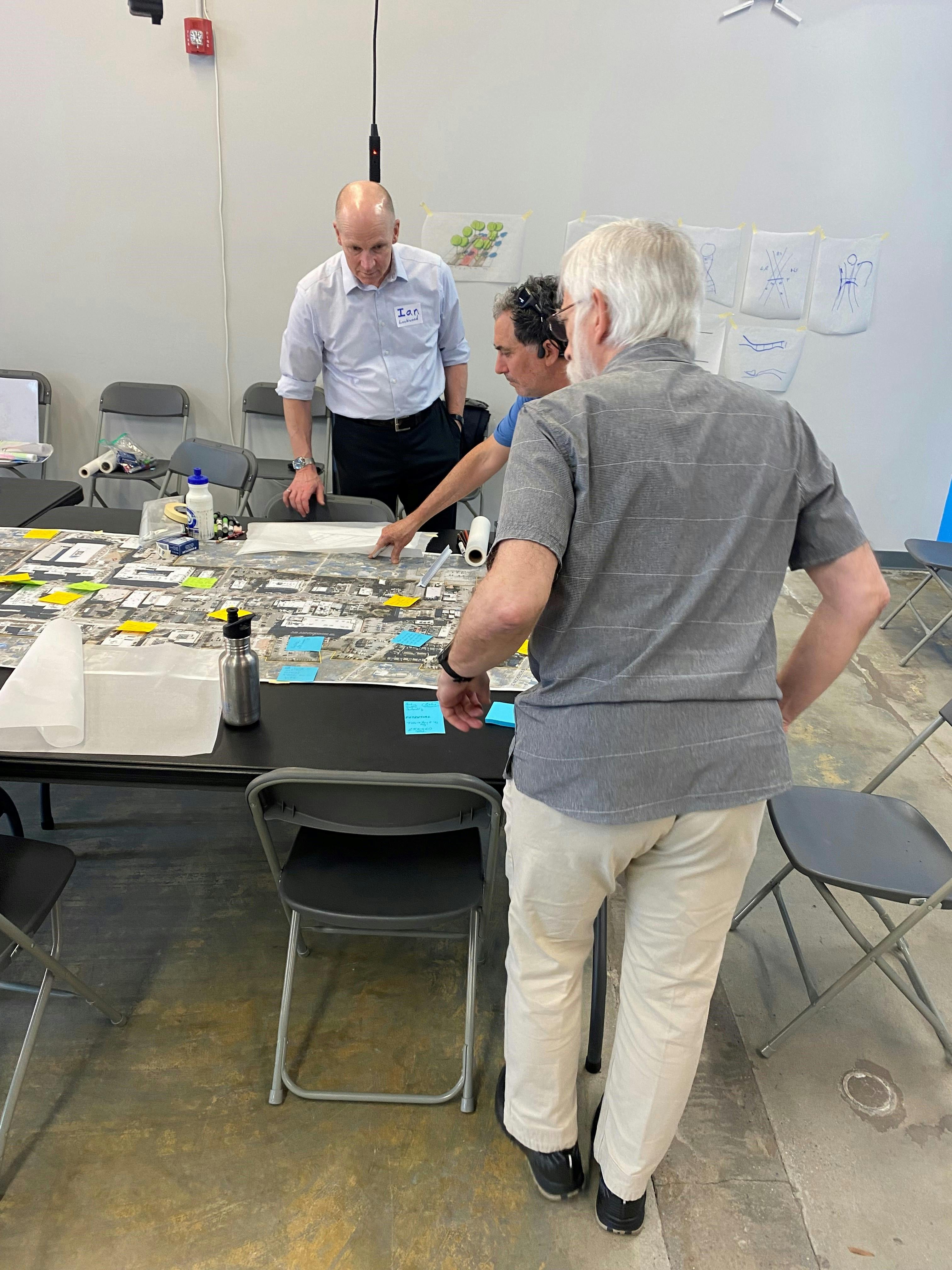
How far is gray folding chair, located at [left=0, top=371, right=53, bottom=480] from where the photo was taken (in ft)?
13.2

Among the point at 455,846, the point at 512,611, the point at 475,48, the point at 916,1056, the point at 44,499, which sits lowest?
the point at 916,1056

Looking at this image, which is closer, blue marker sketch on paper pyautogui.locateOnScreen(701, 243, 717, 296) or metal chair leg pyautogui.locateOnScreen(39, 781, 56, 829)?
metal chair leg pyautogui.locateOnScreen(39, 781, 56, 829)

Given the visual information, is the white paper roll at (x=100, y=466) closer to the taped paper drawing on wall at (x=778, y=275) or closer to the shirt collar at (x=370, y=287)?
the shirt collar at (x=370, y=287)

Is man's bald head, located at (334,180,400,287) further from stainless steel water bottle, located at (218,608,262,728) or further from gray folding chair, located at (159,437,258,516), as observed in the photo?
stainless steel water bottle, located at (218,608,262,728)

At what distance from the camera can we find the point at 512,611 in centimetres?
98

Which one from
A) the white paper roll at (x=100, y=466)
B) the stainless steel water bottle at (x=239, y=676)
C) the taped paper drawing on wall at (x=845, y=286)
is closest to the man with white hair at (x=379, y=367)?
the white paper roll at (x=100, y=466)

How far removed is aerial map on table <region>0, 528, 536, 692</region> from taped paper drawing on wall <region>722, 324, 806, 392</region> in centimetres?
290

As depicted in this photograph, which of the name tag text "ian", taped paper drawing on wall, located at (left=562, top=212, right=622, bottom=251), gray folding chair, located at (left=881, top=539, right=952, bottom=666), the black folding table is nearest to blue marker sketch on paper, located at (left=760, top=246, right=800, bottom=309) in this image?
taped paper drawing on wall, located at (left=562, top=212, right=622, bottom=251)

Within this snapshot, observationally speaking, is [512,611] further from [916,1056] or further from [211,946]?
[916,1056]

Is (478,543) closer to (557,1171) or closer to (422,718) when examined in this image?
(422,718)

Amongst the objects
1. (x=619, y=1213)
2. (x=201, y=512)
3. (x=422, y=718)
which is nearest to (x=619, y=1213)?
(x=619, y=1213)

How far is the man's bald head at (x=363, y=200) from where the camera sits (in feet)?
7.95

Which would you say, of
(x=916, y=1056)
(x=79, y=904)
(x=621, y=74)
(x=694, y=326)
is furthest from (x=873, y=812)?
(x=621, y=74)

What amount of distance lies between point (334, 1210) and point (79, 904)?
1016 millimetres
